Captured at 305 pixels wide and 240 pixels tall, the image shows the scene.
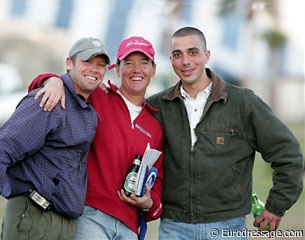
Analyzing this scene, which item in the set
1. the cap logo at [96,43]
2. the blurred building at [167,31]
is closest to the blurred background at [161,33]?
the blurred building at [167,31]

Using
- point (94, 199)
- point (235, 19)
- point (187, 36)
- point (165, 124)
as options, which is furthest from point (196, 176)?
point (235, 19)

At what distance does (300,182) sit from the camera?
13.8ft

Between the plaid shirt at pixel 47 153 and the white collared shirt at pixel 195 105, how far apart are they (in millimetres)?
897

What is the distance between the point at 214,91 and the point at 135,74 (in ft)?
1.99

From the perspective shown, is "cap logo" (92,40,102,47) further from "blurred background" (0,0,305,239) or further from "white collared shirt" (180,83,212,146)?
"blurred background" (0,0,305,239)

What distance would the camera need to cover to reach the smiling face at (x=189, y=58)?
426 cm

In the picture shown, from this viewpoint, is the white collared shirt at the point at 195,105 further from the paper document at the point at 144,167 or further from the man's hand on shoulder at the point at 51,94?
the man's hand on shoulder at the point at 51,94

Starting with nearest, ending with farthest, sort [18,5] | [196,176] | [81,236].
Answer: [81,236] → [196,176] → [18,5]

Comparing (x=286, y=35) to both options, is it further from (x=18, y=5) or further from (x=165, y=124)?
(x=165, y=124)

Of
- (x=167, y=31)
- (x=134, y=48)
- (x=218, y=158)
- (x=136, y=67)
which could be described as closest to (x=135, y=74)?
(x=136, y=67)

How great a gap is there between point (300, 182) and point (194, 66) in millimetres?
1168

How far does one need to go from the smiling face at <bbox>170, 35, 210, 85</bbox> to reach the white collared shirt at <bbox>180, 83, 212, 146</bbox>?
101 millimetres

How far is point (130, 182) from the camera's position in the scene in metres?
3.91

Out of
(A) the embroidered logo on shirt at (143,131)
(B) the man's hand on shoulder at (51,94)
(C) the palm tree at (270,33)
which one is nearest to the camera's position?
(B) the man's hand on shoulder at (51,94)
